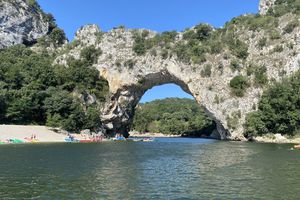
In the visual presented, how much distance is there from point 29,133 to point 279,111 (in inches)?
1664

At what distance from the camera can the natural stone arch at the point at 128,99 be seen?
77.3 m

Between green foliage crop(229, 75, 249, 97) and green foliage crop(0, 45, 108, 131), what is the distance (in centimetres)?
2785

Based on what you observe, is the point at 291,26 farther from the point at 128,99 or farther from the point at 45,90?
the point at 45,90

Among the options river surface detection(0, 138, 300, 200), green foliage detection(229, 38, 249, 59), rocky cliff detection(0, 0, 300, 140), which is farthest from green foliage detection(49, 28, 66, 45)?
river surface detection(0, 138, 300, 200)

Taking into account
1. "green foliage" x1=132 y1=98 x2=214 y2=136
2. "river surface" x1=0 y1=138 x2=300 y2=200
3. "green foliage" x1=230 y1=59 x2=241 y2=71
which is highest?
"green foliage" x1=230 y1=59 x2=241 y2=71

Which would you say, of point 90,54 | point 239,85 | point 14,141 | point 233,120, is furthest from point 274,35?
point 14,141

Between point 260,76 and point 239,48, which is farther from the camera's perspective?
point 239,48

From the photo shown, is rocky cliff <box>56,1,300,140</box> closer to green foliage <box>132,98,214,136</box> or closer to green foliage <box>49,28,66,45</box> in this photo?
green foliage <box>49,28,66,45</box>

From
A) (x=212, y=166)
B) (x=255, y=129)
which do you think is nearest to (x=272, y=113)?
(x=255, y=129)

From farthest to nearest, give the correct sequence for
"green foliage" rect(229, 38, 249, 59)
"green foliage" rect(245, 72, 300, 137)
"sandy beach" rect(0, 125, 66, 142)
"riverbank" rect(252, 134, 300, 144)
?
"green foliage" rect(229, 38, 249, 59) → "green foliage" rect(245, 72, 300, 137) → "riverbank" rect(252, 134, 300, 144) → "sandy beach" rect(0, 125, 66, 142)

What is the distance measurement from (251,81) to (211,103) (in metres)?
8.89

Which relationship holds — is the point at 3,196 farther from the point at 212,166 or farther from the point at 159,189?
the point at 212,166

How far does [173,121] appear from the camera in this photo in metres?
135

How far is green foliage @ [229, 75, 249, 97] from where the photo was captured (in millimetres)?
69781
